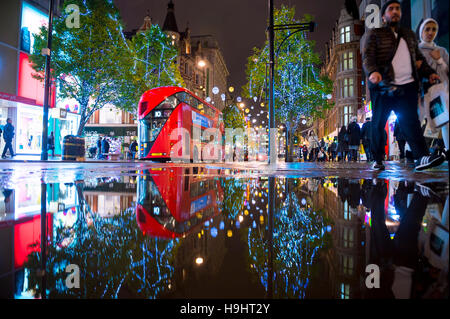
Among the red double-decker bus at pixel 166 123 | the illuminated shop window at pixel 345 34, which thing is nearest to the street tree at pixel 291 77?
the red double-decker bus at pixel 166 123

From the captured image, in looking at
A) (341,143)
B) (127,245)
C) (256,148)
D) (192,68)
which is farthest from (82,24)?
(256,148)

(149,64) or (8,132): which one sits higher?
(149,64)

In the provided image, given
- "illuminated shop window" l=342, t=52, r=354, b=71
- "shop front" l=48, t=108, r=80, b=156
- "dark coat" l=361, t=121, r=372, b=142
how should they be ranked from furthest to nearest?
"illuminated shop window" l=342, t=52, r=354, b=71 → "shop front" l=48, t=108, r=80, b=156 → "dark coat" l=361, t=121, r=372, b=142

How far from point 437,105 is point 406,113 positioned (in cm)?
129

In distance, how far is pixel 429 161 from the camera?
4.27 meters

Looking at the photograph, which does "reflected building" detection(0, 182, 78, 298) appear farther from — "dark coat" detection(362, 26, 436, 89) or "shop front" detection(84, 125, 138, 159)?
"shop front" detection(84, 125, 138, 159)

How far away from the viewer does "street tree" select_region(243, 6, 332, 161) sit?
86.9 feet

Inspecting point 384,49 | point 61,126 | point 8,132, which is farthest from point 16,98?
point 384,49

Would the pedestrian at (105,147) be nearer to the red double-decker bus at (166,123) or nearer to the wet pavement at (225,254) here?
the red double-decker bus at (166,123)

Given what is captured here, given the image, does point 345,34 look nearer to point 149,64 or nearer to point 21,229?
point 149,64

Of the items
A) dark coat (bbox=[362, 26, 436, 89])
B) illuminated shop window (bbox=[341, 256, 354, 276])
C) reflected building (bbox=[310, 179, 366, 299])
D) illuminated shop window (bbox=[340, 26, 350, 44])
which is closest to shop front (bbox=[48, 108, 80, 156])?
dark coat (bbox=[362, 26, 436, 89])

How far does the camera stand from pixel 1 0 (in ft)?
70.5

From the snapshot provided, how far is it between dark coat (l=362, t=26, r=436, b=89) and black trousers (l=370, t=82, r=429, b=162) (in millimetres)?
321

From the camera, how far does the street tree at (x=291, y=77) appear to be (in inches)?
1043
